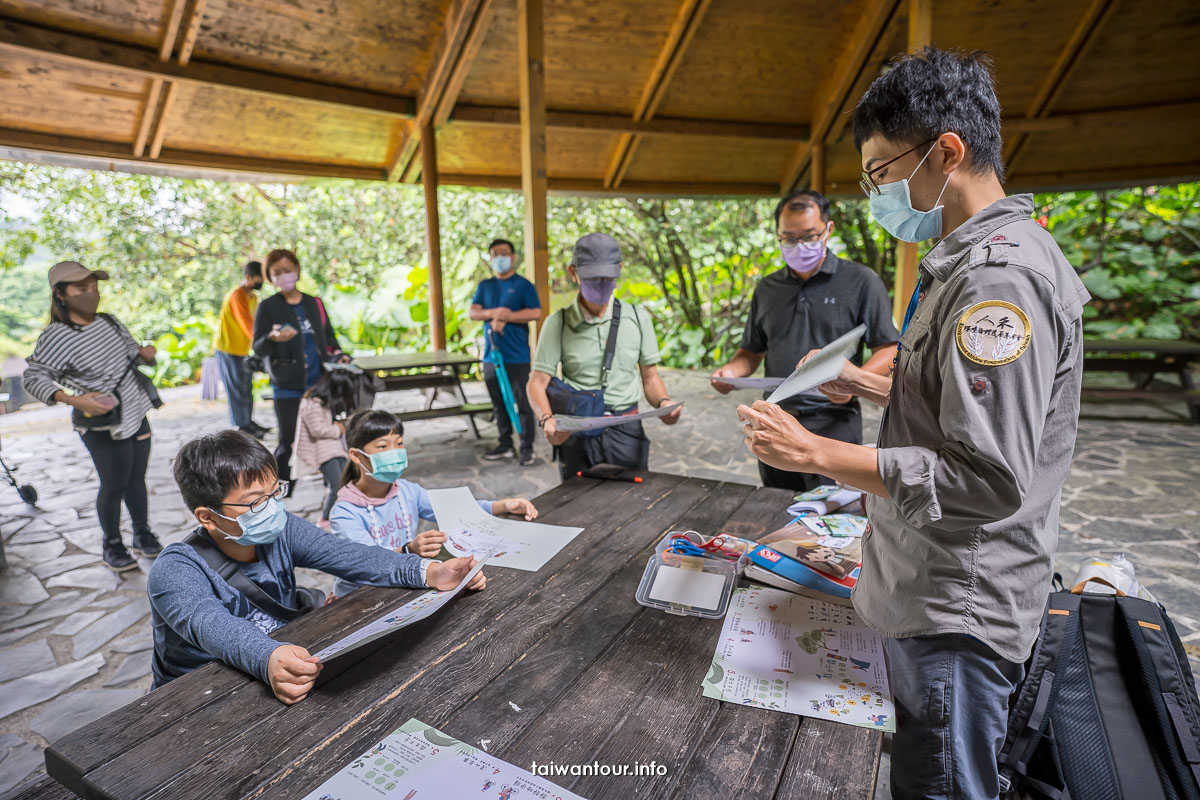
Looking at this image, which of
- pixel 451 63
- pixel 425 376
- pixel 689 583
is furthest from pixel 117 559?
pixel 451 63

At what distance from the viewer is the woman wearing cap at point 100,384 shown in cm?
316

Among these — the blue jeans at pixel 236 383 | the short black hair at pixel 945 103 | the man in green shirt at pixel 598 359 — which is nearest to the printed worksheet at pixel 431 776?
the short black hair at pixel 945 103

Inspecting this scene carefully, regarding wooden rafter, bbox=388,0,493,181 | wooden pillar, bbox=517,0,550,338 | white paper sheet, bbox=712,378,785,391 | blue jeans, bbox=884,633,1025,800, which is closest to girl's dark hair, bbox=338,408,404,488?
white paper sheet, bbox=712,378,785,391

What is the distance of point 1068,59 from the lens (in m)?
6.76

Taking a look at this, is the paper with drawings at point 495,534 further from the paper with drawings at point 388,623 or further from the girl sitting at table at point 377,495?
the paper with drawings at point 388,623

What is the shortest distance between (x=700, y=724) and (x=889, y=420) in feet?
1.99

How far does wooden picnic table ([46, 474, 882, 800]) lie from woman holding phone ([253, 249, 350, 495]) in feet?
10.4

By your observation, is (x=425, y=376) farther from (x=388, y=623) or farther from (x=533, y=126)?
(x=388, y=623)

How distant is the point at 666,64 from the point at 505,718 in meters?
6.82

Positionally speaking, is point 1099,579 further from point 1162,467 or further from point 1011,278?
point 1162,467

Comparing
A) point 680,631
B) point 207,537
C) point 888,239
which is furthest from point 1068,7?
→ point 207,537

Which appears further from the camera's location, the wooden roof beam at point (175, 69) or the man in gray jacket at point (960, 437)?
the wooden roof beam at point (175, 69)

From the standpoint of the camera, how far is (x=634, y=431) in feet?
9.32

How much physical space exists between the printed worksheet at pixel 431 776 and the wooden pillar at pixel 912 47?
419cm
